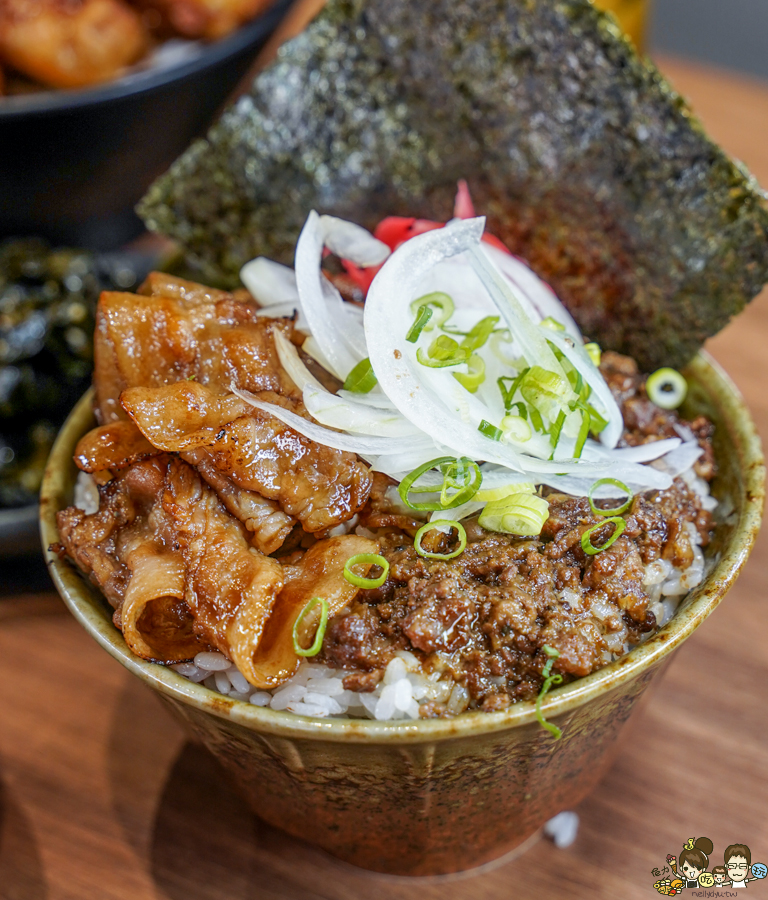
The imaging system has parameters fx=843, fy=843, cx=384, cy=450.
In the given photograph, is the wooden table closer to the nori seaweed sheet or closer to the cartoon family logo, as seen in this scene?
the cartoon family logo

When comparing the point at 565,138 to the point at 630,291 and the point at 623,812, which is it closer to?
the point at 630,291

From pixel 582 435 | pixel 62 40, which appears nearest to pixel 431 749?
pixel 582 435

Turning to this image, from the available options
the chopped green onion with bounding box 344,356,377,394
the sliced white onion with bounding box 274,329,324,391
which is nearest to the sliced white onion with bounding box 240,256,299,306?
the sliced white onion with bounding box 274,329,324,391

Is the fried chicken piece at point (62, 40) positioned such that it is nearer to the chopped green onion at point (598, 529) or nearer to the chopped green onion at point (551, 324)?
the chopped green onion at point (551, 324)

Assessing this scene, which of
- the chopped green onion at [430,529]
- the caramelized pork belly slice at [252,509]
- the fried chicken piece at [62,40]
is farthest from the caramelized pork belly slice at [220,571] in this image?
the fried chicken piece at [62,40]

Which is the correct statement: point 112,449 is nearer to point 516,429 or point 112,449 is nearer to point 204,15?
point 516,429

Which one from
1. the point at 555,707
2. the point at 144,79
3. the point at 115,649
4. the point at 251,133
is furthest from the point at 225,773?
the point at 144,79
